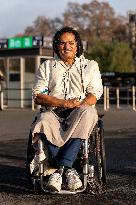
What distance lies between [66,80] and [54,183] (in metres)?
1.15

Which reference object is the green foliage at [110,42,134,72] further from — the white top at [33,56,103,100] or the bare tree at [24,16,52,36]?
the white top at [33,56,103,100]

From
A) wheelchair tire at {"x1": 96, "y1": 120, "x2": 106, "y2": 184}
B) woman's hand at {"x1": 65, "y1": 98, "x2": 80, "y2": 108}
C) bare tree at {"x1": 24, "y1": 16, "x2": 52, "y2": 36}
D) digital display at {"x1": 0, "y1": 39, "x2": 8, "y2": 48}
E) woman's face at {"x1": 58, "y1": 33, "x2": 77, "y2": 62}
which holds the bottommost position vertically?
wheelchair tire at {"x1": 96, "y1": 120, "x2": 106, "y2": 184}

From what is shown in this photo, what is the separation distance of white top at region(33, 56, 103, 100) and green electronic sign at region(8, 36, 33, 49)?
2253cm

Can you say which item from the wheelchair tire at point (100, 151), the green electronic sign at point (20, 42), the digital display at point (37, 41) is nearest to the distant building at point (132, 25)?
the green electronic sign at point (20, 42)

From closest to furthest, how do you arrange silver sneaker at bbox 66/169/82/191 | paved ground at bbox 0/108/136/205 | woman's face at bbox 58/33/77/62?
1. paved ground at bbox 0/108/136/205
2. silver sneaker at bbox 66/169/82/191
3. woman's face at bbox 58/33/77/62

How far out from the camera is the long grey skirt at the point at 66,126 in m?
5.42

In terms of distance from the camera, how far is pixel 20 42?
1145 inches

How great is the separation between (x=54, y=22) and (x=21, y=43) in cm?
5059

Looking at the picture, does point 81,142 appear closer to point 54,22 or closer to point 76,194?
point 76,194

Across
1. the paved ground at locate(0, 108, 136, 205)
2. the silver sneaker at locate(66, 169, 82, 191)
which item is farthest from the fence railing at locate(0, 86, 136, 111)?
the silver sneaker at locate(66, 169, 82, 191)

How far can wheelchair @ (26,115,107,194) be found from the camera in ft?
17.7

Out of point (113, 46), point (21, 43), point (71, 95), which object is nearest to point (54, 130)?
point (71, 95)

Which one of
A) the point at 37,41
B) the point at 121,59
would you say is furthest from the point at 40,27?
the point at 37,41

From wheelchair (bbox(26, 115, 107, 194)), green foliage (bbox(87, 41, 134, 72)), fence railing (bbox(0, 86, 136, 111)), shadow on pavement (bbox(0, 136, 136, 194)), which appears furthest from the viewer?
green foliage (bbox(87, 41, 134, 72))
